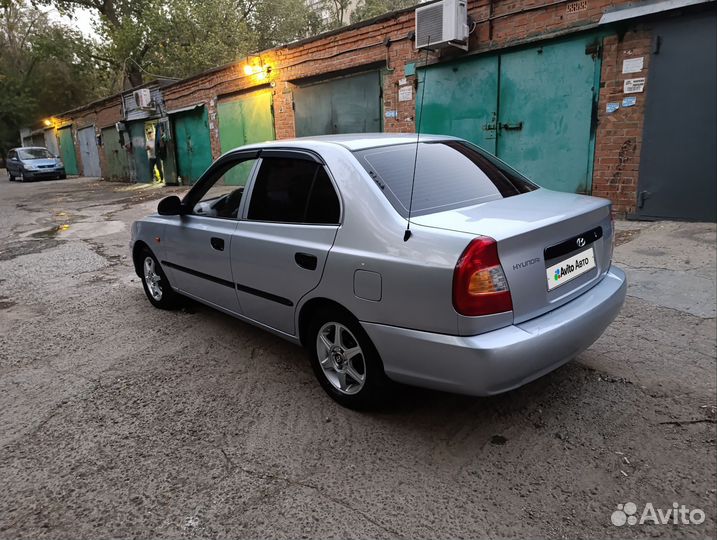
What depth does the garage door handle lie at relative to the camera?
3.49 metres

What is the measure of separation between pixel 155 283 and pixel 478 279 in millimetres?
3567

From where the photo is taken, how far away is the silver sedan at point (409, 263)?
2.17 metres

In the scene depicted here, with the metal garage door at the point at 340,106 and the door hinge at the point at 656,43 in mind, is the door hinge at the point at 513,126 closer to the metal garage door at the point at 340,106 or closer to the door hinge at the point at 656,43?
the door hinge at the point at 656,43

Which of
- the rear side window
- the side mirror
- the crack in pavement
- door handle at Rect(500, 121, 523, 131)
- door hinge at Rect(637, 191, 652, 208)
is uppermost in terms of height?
door handle at Rect(500, 121, 523, 131)

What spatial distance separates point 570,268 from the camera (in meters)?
2.48

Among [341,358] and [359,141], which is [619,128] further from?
[341,358]

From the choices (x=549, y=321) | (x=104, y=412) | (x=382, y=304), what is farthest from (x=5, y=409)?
(x=549, y=321)

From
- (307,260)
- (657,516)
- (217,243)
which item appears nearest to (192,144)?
(217,243)

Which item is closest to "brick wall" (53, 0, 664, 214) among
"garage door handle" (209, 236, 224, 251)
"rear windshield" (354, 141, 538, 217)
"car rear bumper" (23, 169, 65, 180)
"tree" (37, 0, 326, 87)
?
"rear windshield" (354, 141, 538, 217)

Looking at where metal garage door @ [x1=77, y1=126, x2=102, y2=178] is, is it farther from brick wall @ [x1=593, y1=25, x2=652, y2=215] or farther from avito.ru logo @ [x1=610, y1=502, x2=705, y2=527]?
avito.ru logo @ [x1=610, y1=502, x2=705, y2=527]

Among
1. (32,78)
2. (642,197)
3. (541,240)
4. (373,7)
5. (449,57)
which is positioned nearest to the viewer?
(541,240)

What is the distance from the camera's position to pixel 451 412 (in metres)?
2.71

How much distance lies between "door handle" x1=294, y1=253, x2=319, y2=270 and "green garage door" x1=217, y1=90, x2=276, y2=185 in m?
11.1

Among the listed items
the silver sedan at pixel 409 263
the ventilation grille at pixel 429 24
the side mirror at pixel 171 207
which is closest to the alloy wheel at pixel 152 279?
the side mirror at pixel 171 207
